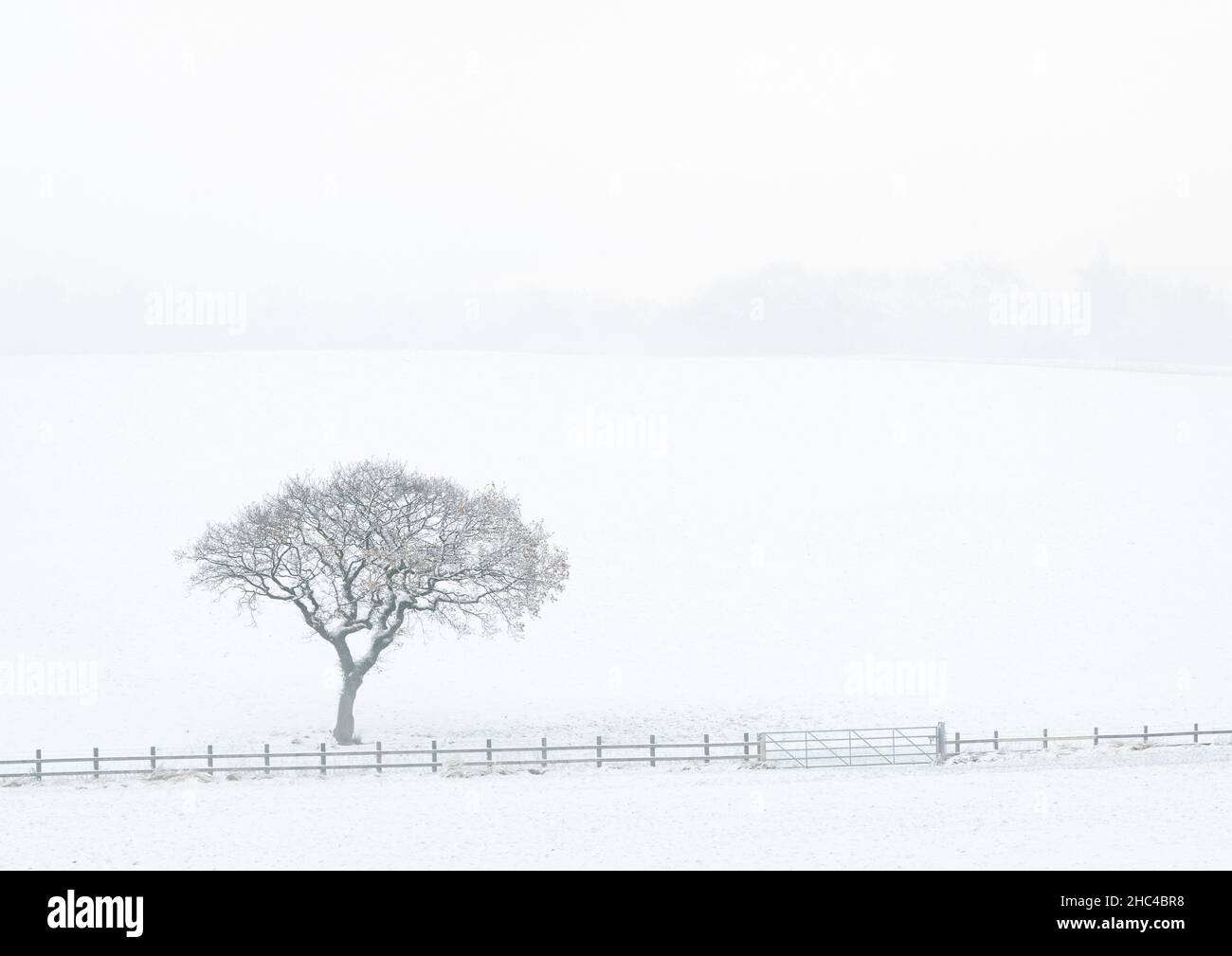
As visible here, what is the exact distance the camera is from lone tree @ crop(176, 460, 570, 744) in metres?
41.1

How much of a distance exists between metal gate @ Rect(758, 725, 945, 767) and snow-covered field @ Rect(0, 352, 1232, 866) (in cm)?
209

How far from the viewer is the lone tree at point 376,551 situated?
4112 centimetres

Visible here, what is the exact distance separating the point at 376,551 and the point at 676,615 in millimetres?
23692

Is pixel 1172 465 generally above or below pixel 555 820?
above

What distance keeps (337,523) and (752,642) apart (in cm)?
2339

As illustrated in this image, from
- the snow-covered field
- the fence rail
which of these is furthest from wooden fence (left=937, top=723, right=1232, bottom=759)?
the snow-covered field

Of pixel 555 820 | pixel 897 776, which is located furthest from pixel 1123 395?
pixel 555 820

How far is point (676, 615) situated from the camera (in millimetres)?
60844

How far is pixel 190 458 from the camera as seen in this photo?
86938 mm
